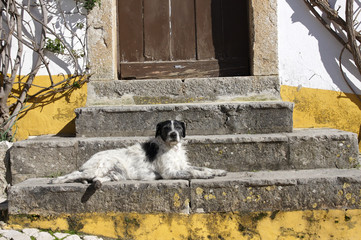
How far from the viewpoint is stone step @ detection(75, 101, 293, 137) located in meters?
4.19

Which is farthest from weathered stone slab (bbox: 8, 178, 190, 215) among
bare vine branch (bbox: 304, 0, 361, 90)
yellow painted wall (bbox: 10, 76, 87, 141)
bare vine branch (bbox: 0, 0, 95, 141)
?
bare vine branch (bbox: 304, 0, 361, 90)

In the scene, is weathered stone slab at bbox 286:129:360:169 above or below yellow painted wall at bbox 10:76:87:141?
below

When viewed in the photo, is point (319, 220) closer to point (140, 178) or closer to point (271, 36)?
point (140, 178)

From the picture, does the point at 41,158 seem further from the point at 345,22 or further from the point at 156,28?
the point at 345,22

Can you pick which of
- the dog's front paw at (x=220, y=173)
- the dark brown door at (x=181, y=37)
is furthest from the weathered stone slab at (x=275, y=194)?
the dark brown door at (x=181, y=37)

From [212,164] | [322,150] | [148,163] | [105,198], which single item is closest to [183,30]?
[212,164]

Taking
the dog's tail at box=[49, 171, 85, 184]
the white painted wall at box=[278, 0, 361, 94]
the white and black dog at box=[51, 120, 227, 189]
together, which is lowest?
the dog's tail at box=[49, 171, 85, 184]

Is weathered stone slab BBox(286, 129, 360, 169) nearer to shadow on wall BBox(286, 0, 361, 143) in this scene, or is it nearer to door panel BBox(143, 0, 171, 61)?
shadow on wall BBox(286, 0, 361, 143)

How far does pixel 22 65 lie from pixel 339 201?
3.88m

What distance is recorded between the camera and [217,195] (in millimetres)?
3191

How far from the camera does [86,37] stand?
4.84 metres

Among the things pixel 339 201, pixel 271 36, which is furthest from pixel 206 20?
pixel 339 201

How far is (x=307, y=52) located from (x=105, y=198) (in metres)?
3.21

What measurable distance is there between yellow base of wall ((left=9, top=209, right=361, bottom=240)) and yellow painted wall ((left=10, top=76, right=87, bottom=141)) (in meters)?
1.81
